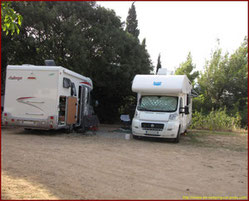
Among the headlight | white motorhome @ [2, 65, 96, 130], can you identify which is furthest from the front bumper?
white motorhome @ [2, 65, 96, 130]

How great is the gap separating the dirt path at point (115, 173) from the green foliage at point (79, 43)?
26.3 ft

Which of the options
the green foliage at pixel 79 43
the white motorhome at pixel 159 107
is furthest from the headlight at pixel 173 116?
the green foliage at pixel 79 43

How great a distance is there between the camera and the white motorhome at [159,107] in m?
11.0

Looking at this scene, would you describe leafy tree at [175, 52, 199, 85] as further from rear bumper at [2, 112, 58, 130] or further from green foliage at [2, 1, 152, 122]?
rear bumper at [2, 112, 58, 130]

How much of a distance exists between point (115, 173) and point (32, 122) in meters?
6.35

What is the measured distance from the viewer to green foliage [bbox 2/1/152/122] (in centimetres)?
1495

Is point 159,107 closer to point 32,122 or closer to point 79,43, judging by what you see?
point 32,122

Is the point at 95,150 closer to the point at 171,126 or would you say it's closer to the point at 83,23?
the point at 171,126

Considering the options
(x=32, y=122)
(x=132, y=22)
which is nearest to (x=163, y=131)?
(x=32, y=122)

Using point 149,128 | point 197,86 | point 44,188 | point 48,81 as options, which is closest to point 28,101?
point 48,81

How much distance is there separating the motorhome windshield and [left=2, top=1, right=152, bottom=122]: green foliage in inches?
197

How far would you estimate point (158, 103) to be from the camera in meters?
11.8

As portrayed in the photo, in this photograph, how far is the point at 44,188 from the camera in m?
4.50

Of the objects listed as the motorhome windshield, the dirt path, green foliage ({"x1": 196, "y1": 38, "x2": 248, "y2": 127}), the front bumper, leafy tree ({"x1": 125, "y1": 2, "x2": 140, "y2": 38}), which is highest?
leafy tree ({"x1": 125, "y1": 2, "x2": 140, "y2": 38})
